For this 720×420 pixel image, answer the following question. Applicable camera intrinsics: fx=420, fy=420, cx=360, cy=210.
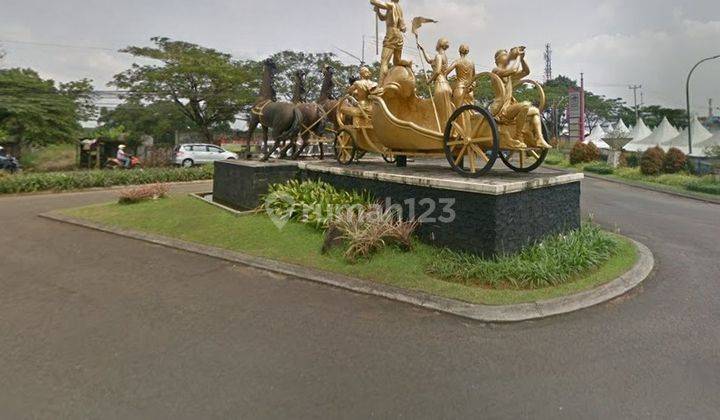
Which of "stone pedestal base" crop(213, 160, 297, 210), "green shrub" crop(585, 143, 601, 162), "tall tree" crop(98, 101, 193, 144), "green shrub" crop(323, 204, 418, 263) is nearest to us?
"green shrub" crop(323, 204, 418, 263)

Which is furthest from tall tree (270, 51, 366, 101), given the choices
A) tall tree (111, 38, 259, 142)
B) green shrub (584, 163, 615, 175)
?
green shrub (584, 163, 615, 175)

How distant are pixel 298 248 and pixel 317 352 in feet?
9.34

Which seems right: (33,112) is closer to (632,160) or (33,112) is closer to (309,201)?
(309,201)

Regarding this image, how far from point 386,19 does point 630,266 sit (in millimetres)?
5565

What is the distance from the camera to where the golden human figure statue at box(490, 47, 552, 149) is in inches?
225

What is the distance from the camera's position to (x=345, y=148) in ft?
28.6

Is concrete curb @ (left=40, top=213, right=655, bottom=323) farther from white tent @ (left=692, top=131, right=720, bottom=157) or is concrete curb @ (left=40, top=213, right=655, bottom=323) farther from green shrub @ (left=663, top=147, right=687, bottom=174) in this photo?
white tent @ (left=692, top=131, right=720, bottom=157)

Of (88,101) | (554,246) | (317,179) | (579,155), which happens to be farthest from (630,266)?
(88,101)

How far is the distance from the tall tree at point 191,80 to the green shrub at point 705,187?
24.0 metres

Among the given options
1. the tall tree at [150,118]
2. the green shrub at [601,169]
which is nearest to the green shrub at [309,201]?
the green shrub at [601,169]

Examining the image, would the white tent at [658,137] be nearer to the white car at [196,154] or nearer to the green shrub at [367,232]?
the white car at [196,154]

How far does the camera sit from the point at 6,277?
204 inches

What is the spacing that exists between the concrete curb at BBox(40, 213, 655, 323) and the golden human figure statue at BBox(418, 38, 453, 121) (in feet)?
11.1

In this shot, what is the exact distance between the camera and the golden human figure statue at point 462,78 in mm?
6438
